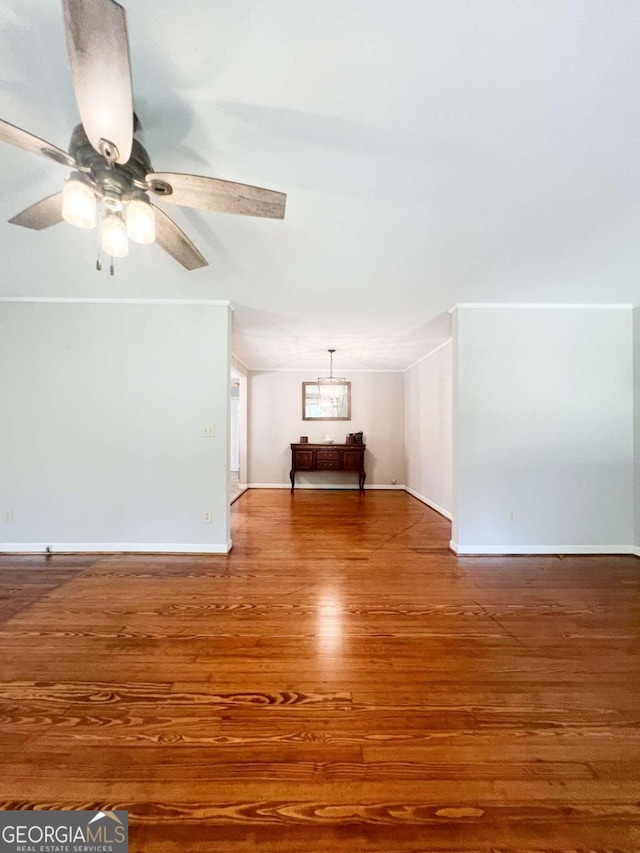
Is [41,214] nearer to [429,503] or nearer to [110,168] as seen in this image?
[110,168]

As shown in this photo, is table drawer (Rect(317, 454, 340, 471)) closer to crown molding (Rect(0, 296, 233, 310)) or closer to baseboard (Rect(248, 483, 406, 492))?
baseboard (Rect(248, 483, 406, 492))

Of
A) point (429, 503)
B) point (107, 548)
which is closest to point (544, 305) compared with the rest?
point (429, 503)

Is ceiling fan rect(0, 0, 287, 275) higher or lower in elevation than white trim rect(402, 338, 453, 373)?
lower

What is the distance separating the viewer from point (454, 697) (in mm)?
1390

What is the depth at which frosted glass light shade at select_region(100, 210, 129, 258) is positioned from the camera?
1153 mm

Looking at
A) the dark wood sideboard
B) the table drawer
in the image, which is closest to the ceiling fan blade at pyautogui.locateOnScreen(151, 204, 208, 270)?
the dark wood sideboard

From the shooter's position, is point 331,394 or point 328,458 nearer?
point 328,458

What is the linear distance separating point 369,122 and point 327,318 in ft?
6.91

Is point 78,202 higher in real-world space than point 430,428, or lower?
higher

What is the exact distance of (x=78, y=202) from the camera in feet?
3.39

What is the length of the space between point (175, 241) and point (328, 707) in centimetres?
216

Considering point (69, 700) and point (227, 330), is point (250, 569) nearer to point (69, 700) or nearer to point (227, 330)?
point (69, 700)

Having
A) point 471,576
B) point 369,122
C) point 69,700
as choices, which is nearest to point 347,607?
point 471,576

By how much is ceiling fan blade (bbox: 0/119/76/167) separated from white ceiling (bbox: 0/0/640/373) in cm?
28
